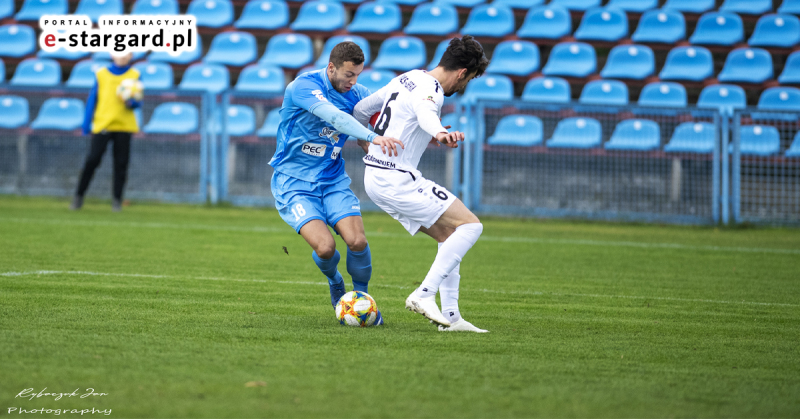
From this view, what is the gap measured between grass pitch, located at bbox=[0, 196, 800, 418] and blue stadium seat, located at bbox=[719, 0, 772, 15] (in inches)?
305

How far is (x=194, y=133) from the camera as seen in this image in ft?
44.2

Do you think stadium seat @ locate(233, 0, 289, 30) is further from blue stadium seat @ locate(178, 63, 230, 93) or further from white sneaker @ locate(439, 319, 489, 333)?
white sneaker @ locate(439, 319, 489, 333)

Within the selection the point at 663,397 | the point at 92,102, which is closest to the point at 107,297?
the point at 663,397

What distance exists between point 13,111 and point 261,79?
4.33m

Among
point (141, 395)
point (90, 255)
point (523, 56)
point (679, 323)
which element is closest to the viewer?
point (141, 395)

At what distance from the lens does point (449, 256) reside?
482cm

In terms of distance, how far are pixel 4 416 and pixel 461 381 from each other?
1.78 meters

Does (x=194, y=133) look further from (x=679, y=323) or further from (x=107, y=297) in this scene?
(x=679, y=323)

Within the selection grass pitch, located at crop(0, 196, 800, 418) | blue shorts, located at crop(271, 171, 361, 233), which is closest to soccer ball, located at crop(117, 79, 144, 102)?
grass pitch, located at crop(0, 196, 800, 418)

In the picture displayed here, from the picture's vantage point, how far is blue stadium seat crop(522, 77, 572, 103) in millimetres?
14258

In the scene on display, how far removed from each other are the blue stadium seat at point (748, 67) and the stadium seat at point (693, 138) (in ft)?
8.94

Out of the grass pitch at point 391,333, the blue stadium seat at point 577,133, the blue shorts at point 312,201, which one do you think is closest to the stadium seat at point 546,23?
the blue stadium seat at point 577,133

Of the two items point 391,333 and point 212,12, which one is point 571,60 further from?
point 391,333

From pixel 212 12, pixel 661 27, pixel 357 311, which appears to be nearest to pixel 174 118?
pixel 212 12
